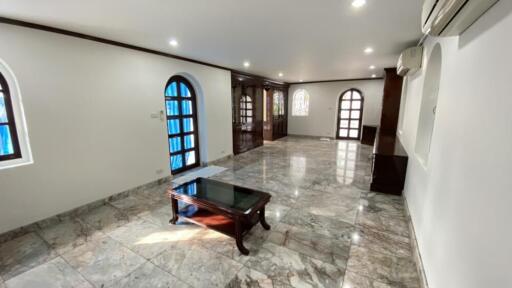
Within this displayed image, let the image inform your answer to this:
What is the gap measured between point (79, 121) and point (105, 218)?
1374 millimetres

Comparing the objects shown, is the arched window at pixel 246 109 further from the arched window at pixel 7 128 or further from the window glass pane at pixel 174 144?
the arched window at pixel 7 128

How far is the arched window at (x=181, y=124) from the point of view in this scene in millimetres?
4406

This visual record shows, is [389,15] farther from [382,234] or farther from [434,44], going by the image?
[382,234]

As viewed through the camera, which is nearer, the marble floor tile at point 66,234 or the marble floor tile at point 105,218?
the marble floor tile at point 66,234

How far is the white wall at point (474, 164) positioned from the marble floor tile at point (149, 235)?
233 cm

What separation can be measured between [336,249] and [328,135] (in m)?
7.06

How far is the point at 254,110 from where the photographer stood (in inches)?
274

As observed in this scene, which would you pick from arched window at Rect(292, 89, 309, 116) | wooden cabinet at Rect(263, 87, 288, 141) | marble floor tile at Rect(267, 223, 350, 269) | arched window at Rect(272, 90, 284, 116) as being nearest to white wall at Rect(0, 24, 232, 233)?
marble floor tile at Rect(267, 223, 350, 269)

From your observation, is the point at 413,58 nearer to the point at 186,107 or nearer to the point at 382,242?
the point at 382,242

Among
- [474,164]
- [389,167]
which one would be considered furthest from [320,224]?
[474,164]

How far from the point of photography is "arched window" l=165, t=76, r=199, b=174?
4.41m

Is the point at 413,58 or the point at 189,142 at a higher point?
the point at 413,58

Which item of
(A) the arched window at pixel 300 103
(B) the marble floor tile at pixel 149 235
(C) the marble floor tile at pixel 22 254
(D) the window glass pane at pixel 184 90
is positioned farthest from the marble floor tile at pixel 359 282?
(A) the arched window at pixel 300 103

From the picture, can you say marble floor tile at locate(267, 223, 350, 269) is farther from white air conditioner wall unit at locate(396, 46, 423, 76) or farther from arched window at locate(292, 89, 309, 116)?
arched window at locate(292, 89, 309, 116)
